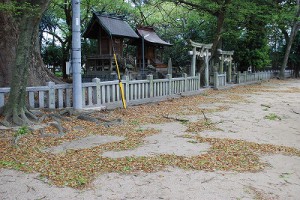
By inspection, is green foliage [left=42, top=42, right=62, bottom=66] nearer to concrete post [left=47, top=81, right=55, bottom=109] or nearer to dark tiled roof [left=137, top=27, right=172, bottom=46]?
dark tiled roof [left=137, top=27, right=172, bottom=46]

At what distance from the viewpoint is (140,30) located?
20375mm

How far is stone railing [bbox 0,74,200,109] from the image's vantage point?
28.1 ft

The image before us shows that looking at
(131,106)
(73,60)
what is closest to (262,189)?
(73,60)

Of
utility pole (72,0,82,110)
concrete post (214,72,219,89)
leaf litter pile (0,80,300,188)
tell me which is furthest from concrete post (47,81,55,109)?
concrete post (214,72,219,89)

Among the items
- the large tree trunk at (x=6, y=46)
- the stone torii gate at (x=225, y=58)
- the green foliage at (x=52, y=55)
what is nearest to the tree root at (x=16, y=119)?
the large tree trunk at (x=6, y=46)

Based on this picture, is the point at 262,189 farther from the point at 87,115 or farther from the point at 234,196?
the point at 87,115

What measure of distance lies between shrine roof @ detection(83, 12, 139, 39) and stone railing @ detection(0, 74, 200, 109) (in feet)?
15.8

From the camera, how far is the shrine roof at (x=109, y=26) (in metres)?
17.0

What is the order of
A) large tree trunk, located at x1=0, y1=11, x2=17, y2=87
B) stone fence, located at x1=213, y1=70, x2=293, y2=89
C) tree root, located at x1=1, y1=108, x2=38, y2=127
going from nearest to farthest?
tree root, located at x1=1, y1=108, x2=38, y2=127
large tree trunk, located at x1=0, y1=11, x2=17, y2=87
stone fence, located at x1=213, y1=70, x2=293, y2=89

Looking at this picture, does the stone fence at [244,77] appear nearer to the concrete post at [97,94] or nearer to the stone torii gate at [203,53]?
the stone torii gate at [203,53]

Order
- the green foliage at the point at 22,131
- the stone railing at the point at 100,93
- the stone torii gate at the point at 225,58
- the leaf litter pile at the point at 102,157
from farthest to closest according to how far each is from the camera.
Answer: the stone torii gate at the point at 225,58 → the stone railing at the point at 100,93 → the green foliage at the point at 22,131 → the leaf litter pile at the point at 102,157

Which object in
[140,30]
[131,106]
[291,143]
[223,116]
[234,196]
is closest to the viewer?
[234,196]

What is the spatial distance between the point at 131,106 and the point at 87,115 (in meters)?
2.98

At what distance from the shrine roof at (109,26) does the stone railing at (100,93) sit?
4.82 metres
